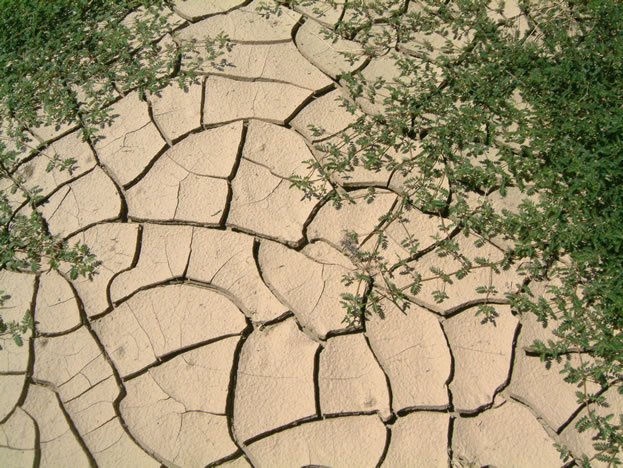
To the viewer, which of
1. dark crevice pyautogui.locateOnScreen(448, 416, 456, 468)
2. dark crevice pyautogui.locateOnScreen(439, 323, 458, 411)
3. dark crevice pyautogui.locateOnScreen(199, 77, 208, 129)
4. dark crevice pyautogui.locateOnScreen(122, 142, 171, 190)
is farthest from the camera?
dark crevice pyautogui.locateOnScreen(199, 77, 208, 129)

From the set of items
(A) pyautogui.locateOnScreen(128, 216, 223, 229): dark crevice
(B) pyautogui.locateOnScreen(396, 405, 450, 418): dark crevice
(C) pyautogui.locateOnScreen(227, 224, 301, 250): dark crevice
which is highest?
(A) pyautogui.locateOnScreen(128, 216, 223, 229): dark crevice

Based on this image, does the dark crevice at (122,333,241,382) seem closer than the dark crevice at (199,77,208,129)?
Yes

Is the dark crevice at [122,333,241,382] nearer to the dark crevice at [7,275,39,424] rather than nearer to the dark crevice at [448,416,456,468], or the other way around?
the dark crevice at [7,275,39,424]

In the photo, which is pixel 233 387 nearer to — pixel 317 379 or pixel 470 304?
pixel 317 379

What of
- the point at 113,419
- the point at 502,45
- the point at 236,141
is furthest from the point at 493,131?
the point at 113,419

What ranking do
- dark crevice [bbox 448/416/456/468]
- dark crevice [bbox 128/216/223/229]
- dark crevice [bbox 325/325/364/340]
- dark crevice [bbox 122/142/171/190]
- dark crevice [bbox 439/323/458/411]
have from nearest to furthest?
1. dark crevice [bbox 448/416/456/468]
2. dark crevice [bbox 439/323/458/411]
3. dark crevice [bbox 325/325/364/340]
4. dark crevice [bbox 128/216/223/229]
5. dark crevice [bbox 122/142/171/190]

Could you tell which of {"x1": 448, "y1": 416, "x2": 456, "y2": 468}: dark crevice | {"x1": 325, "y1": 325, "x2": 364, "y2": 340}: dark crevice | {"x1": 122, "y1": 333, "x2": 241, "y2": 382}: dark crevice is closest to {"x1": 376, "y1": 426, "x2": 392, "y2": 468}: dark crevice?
{"x1": 448, "y1": 416, "x2": 456, "y2": 468}: dark crevice

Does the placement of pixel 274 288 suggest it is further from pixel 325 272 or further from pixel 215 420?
pixel 215 420

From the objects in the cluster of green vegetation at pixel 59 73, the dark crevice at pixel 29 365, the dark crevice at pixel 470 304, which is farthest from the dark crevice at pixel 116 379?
the dark crevice at pixel 470 304
